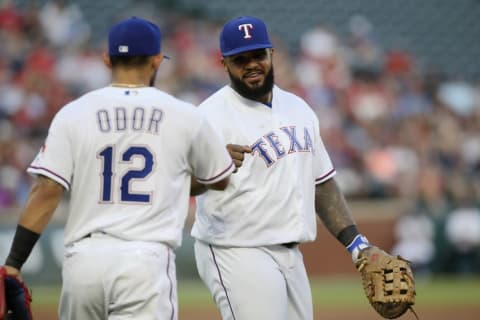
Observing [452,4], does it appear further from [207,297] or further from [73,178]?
[73,178]

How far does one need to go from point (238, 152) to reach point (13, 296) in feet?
4.35

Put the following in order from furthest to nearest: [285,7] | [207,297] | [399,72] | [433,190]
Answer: [285,7], [399,72], [433,190], [207,297]

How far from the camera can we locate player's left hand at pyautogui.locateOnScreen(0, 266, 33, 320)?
4188mm

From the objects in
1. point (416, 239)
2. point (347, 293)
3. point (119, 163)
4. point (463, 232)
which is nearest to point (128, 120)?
point (119, 163)

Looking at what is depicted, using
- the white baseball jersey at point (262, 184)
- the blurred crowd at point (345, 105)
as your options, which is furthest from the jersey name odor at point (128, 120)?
the blurred crowd at point (345, 105)

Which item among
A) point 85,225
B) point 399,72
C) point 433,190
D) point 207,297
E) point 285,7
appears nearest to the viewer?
point 85,225

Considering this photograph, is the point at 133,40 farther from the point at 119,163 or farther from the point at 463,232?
the point at 463,232

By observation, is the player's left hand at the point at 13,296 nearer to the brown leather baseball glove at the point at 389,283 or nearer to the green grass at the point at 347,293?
the brown leather baseball glove at the point at 389,283

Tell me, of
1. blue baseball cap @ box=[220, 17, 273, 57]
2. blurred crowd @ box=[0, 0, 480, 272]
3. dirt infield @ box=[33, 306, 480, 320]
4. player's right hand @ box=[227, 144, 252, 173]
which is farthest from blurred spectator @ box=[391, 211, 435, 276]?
player's right hand @ box=[227, 144, 252, 173]

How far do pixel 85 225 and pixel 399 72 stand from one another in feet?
41.8

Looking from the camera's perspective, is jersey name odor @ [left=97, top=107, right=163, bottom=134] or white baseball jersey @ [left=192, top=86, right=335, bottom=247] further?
white baseball jersey @ [left=192, top=86, right=335, bottom=247]

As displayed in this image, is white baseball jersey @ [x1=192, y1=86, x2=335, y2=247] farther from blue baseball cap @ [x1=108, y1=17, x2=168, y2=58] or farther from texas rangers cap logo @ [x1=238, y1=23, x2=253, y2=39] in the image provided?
blue baseball cap @ [x1=108, y1=17, x2=168, y2=58]

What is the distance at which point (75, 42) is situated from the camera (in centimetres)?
1512

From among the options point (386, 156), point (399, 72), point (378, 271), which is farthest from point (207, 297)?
point (378, 271)
